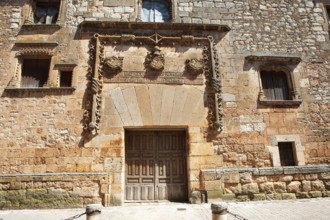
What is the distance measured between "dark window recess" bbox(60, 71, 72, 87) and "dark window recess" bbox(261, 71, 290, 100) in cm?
541

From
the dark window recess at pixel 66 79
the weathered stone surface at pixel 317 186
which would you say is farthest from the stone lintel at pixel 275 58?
the dark window recess at pixel 66 79

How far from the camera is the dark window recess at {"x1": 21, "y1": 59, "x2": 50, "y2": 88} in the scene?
6.59 metres

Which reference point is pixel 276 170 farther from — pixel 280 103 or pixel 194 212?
pixel 194 212

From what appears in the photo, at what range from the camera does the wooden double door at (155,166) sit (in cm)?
609

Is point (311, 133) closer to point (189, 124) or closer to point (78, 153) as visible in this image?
point (189, 124)

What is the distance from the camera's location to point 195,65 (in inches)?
263

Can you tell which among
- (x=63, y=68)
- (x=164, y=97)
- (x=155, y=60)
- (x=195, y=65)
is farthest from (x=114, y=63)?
(x=195, y=65)

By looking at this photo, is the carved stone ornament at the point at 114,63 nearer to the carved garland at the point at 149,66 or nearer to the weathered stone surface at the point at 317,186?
the carved garland at the point at 149,66

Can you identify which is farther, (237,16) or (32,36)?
(237,16)

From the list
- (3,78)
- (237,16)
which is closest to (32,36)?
(3,78)

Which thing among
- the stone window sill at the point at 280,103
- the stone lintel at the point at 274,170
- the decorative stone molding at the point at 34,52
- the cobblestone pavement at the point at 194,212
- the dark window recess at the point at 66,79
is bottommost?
the cobblestone pavement at the point at 194,212

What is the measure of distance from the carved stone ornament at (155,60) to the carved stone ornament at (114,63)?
2.34 feet

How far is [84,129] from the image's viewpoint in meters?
6.12

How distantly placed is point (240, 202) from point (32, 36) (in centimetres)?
698
